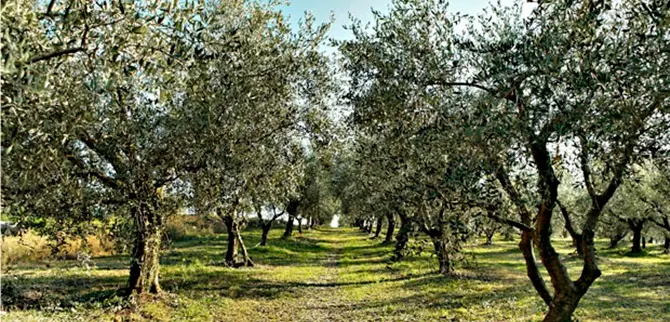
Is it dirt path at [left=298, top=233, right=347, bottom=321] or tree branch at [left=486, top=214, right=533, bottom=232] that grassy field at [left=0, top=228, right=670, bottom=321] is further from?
tree branch at [left=486, top=214, right=533, bottom=232]

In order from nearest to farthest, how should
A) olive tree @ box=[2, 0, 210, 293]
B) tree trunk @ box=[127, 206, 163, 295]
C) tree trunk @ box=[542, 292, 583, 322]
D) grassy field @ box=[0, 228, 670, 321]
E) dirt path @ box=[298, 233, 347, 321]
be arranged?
olive tree @ box=[2, 0, 210, 293]
tree trunk @ box=[542, 292, 583, 322]
tree trunk @ box=[127, 206, 163, 295]
grassy field @ box=[0, 228, 670, 321]
dirt path @ box=[298, 233, 347, 321]

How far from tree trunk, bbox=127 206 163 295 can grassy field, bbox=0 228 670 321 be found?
74 cm

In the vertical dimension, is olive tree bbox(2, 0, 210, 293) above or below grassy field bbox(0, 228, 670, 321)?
above

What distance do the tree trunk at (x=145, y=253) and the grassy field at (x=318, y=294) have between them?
0.74m

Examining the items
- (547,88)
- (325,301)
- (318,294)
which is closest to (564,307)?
(547,88)

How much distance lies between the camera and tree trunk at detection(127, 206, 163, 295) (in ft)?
42.5

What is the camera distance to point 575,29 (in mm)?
8258

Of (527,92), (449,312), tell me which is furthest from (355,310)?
(527,92)

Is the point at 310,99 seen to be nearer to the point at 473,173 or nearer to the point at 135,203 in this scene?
the point at 135,203

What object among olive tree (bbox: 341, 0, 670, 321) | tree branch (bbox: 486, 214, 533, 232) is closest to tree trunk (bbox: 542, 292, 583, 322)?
olive tree (bbox: 341, 0, 670, 321)

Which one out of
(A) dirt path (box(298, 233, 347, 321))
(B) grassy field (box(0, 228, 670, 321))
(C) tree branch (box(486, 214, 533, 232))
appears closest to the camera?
(C) tree branch (box(486, 214, 533, 232))

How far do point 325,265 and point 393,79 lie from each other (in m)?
25.2

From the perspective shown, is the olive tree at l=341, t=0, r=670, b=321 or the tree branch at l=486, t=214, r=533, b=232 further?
the tree branch at l=486, t=214, r=533, b=232

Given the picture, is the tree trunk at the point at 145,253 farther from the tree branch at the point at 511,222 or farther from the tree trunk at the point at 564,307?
the tree trunk at the point at 564,307
